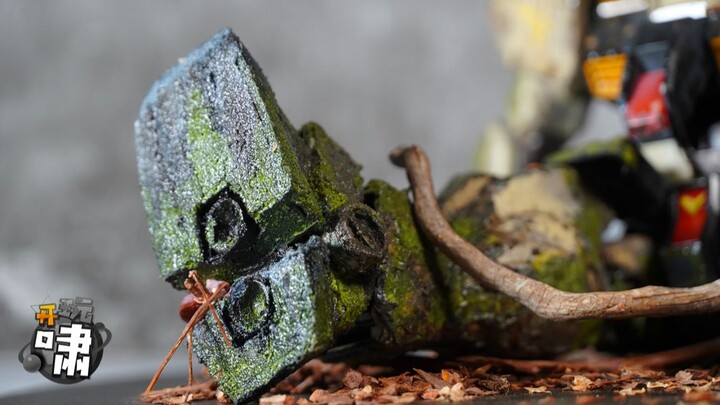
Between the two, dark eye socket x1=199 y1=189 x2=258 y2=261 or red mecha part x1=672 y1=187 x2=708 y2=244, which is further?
red mecha part x1=672 y1=187 x2=708 y2=244

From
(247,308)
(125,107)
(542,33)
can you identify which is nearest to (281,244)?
(247,308)

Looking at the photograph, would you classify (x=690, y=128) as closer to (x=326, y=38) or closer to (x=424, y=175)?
(x=424, y=175)

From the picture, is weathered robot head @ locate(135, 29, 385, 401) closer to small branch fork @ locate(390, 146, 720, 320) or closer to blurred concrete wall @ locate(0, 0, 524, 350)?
small branch fork @ locate(390, 146, 720, 320)

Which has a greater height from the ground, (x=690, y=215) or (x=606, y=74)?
(x=606, y=74)

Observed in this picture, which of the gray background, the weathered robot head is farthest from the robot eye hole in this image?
the gray background

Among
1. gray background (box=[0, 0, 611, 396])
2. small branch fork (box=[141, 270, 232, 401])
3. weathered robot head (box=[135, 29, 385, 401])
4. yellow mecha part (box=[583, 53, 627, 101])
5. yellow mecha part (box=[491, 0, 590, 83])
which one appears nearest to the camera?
weathered robot head (box=[135, 29, 385, 401])

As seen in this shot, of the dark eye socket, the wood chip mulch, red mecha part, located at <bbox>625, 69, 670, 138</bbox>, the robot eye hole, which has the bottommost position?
the wood chip mulch

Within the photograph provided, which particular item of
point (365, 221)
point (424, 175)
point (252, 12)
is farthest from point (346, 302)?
point (252, 12)

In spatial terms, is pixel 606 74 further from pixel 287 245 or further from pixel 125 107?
pixel 125 107
